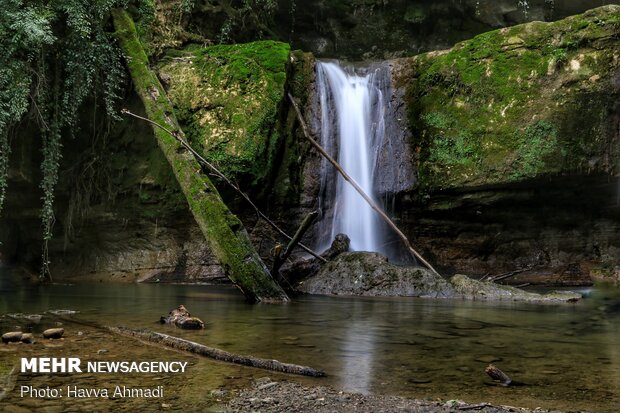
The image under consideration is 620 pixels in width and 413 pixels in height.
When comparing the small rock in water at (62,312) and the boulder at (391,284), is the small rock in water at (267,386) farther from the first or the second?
the boulder at (391,284)

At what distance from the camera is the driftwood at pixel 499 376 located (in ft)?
10.3

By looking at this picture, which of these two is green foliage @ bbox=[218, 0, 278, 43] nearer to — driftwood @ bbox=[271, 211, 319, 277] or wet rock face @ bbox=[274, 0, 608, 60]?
wet rock face @ bbox=[274, 0, 608, 60]

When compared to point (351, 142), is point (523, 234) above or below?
below

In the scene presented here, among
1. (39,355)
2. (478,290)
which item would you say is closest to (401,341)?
(39,355)

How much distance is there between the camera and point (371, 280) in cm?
880

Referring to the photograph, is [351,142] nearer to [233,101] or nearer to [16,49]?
[233,101]

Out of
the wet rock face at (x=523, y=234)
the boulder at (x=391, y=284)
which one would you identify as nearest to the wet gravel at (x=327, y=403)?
the boulder at (x=391, y=284)

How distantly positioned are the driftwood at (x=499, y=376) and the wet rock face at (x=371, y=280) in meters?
5.30

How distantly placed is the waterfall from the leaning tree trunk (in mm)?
3634

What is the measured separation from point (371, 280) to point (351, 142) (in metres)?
Result: 3.69

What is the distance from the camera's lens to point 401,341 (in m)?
4.48

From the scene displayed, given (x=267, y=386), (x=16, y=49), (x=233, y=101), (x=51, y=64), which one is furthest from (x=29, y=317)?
(x=233, y=101)

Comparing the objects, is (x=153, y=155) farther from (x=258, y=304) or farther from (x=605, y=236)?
(x=605, y=236)

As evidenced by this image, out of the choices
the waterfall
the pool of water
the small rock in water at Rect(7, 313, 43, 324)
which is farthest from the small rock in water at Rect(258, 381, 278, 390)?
the waterfall
